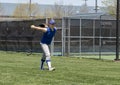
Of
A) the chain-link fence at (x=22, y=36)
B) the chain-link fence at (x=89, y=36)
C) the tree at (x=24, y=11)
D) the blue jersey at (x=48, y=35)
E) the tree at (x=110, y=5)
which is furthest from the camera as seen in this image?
the tree at (x=24, y=11)

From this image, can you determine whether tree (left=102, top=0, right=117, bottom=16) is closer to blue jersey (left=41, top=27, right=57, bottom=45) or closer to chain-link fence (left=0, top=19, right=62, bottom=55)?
chain-link fence (left=0, top=19, right=62, bottom=55)

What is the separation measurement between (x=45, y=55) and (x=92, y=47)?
19617 millimetres

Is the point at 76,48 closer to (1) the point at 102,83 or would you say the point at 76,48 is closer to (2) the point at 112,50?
(2) the point at 112,50

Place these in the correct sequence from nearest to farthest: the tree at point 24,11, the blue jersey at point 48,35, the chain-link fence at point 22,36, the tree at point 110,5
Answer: the blue jersey at point 48,35 < the chain-link fence at point 22,36 < the tree at point 110,5 < the tree at point 24,11

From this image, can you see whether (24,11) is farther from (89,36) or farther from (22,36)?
(89,36)

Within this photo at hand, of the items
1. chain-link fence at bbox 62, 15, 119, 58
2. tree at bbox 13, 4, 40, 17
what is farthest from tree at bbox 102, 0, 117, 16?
tree at bbox 13, 4, 40, 17

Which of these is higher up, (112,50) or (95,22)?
(95,22)

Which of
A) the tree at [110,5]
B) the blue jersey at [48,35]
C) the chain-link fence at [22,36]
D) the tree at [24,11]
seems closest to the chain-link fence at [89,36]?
the chain-link fence at [22,36]

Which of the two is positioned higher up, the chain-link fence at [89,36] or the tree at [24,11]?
the tree at [24,11]

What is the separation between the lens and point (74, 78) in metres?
13.6

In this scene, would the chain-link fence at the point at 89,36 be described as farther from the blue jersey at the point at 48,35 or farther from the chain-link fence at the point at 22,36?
the blue jersey at the point at 48,35

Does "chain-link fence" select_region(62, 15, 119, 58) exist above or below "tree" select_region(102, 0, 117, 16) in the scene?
below

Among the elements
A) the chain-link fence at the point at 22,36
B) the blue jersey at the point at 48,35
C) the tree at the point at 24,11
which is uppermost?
the tree at the point at 24,11

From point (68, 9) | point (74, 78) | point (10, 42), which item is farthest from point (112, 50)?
point (68, 9)
